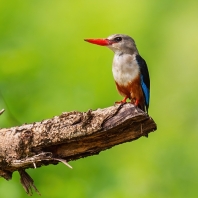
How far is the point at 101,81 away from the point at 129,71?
2.17 metres

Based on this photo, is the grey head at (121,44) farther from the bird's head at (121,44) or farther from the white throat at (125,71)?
the white throat at (125,71)

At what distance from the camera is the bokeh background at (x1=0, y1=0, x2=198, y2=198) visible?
718 cm

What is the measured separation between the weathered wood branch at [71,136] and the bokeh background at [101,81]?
1.89 meters

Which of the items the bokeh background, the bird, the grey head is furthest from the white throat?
the bokeh background

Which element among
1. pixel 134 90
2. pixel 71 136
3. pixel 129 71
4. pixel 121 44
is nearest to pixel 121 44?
pixel 121 44

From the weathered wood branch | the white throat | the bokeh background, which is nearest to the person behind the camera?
the weathered wood branch

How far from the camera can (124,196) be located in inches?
296

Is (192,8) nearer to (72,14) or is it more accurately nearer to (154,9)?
(154,9)

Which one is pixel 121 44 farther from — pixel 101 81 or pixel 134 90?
pixel 101 81

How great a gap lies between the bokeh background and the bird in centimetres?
130

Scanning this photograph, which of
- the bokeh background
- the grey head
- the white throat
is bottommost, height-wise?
the bokeh background

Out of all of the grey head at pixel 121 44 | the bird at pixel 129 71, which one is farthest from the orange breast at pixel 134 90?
the grey head at pixel 121 44

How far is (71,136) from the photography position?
15.0 ft

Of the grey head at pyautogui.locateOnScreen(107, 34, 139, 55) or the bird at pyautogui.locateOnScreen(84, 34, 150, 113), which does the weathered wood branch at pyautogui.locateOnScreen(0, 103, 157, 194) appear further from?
the grey head at pyautogui.locateOnScreen(107, 34, 139, 55)
